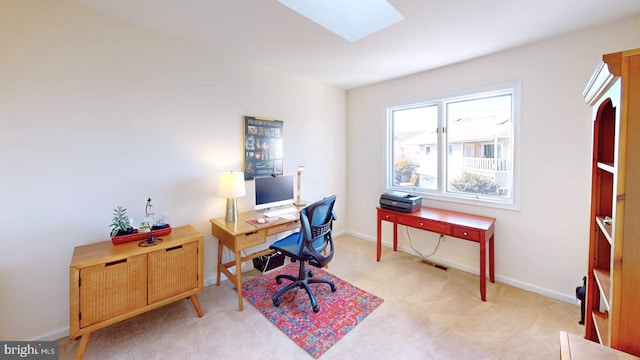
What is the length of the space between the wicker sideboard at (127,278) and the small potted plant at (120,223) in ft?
0.37

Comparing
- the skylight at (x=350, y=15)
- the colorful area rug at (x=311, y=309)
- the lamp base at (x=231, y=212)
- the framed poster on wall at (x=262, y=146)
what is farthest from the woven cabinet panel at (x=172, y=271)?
the skylight at (x=350, y=15)

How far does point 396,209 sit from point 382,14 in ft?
6.72

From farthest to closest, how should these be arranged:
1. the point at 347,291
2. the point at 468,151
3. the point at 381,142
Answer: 1. the point at 381,142
2. the point at 468,151
3. the point at 347,291

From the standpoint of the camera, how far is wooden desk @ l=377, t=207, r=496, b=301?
93.4 inches

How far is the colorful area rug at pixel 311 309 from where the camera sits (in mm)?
1901

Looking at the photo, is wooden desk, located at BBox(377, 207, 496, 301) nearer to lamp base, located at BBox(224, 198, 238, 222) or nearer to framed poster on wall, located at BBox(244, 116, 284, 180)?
framed poster on wall, located at BBox(244, 116, 284, 180)

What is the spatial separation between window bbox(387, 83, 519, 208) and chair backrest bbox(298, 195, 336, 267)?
1.67 m

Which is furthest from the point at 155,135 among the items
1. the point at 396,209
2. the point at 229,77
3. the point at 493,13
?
the point at 493,13

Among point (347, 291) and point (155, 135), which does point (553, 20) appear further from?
point (155, 135)

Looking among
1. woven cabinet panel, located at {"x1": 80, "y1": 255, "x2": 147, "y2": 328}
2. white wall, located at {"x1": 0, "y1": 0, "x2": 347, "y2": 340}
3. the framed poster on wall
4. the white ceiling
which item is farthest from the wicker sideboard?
A: the white ceiling

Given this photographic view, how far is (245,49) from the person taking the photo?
2.55 meters

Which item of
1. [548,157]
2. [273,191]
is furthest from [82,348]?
[548,157]

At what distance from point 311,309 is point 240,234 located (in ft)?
3.06

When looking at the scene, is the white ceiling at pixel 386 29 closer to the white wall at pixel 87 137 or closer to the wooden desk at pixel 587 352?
the white wall at pixel 87 137
